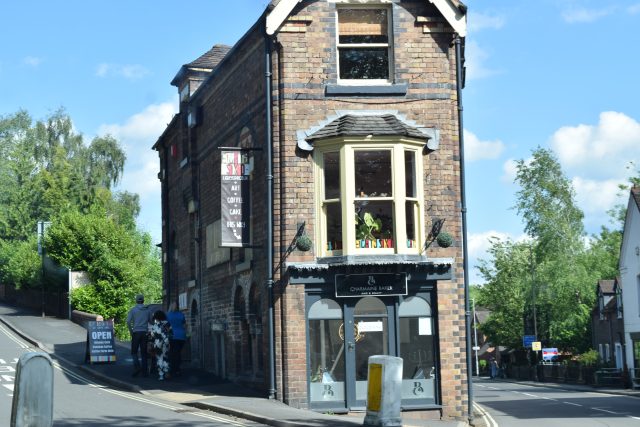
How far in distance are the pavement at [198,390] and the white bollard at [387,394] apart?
3.40 feet

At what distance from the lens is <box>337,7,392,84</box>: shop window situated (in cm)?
2136

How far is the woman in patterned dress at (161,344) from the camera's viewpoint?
2461 centimetres

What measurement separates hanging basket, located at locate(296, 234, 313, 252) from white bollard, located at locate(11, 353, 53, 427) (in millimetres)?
9657

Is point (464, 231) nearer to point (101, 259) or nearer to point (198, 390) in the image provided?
point (198, 390)

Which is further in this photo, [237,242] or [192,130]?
[192,130]

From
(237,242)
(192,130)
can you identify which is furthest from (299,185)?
(192,130)

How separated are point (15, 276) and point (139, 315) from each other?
111ft

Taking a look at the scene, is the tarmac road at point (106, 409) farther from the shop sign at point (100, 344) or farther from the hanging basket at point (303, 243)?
the hanging basket at point (303, 243)

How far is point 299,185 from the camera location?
68.2ft

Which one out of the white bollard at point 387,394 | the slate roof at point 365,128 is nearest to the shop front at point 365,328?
the slate roof at point 365,128

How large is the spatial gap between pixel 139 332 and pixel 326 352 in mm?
6894

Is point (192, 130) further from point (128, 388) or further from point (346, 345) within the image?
point (346, 345)

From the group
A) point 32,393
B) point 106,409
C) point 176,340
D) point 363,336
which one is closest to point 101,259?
point 176,340

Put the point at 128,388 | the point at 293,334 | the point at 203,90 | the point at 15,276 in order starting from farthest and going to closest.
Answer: the point at 15,276 → the point at 203,90 → the point at 128,388 → the point at 293,334
